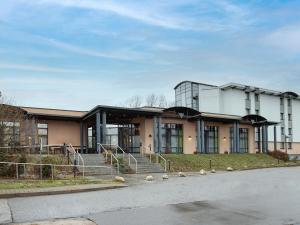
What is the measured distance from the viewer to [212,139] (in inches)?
2039

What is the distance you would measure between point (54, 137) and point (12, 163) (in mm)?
18915

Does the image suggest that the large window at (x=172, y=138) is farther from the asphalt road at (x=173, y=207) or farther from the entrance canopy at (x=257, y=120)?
the asphalt road at (x=173, y=207)

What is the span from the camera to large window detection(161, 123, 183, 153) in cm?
4662

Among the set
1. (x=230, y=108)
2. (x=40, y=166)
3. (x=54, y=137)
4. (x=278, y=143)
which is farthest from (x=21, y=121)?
(x=278, y=143)

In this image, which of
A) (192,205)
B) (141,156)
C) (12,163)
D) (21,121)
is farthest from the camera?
(141,156)

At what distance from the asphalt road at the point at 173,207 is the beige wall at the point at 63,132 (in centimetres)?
2483

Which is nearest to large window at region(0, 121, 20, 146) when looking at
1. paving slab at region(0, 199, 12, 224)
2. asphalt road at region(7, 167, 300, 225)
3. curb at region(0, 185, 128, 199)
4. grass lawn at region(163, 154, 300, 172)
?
curb at region(0, 185, 128, 199)

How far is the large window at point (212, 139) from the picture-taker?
51.1 m

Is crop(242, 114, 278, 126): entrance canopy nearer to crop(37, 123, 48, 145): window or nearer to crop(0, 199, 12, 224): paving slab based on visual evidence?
crop(37, 123, 48, 145): window

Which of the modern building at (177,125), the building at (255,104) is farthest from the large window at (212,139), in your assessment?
the building at (255,104)

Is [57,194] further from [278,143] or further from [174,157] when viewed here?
[278,143]

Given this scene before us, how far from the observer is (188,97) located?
219 feet

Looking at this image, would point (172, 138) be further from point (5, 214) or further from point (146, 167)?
point (5, 214)

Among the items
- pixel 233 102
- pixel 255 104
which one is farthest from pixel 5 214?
pixel 255 104
